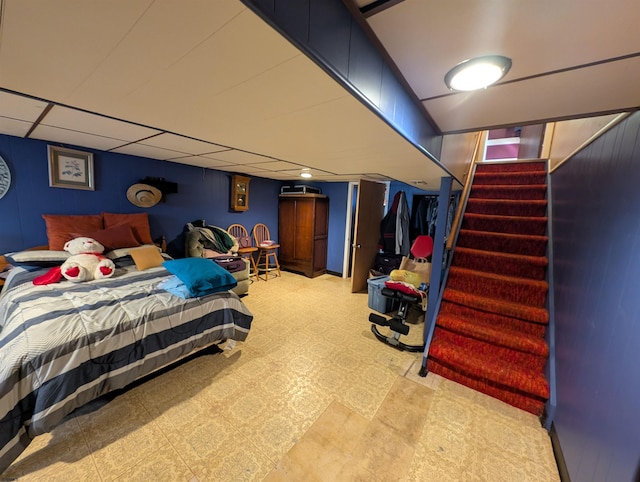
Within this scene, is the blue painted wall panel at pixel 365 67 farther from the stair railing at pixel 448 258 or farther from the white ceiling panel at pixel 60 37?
the stair railing at pixel 448 258

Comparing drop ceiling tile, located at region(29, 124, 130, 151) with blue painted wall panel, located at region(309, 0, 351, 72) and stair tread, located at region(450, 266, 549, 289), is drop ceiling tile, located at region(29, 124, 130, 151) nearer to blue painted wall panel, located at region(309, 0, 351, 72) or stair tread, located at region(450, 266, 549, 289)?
blue painted wall panel, located at region(309, 0, 351, 72)

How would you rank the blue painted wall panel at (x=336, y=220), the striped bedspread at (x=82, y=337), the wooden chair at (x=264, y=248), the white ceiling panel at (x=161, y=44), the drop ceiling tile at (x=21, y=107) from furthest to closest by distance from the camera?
the blue painted wall panel at (x=336, y=220), the wooden chair at (x=264, y=248), the drop ceiling tile at (x=21, y=107), the striped bedspread at (x=82, y=337), the white ceiling panel at (x=161, y=44)

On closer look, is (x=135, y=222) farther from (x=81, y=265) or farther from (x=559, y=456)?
(x=559, y=456)

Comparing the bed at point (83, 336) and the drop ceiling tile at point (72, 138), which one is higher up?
the drop ceiling tile at point (72, 138)

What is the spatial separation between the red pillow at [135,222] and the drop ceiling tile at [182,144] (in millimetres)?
1116

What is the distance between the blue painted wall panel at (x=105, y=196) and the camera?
2.30 m

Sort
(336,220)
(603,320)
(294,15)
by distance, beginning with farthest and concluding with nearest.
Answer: (336,220) < (603,320) < (294,15)

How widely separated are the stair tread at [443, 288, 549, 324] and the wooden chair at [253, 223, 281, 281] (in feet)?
9.87

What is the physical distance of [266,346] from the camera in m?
2.40

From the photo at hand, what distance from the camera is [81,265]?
6.86 ft

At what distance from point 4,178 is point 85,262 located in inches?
44.6

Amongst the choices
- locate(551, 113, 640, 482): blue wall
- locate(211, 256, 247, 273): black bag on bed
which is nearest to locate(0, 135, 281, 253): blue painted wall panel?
locate(211, 256, 247, 273): black bag on bed

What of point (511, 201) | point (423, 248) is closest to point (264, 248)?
point (423, 248)

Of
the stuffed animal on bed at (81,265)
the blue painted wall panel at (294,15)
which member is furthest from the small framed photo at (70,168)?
the blue painted wall panel at (294,15)
